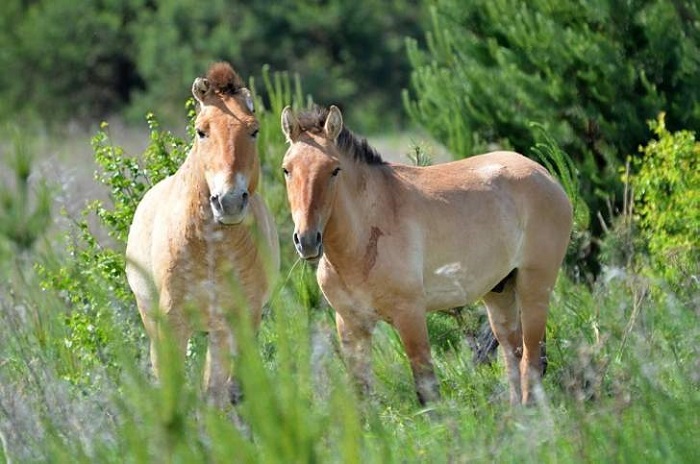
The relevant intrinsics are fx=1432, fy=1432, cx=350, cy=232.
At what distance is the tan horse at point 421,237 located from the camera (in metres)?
6.75

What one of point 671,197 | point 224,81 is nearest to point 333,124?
point 224,81

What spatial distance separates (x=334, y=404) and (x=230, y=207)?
251cm

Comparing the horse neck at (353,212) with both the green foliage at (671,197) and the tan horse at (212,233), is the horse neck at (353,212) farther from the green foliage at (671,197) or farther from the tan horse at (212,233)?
the green foliage at (671,197)

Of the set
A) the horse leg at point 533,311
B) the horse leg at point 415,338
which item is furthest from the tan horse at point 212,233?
the horse leg at point 533,311

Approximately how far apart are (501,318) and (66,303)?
2.72 metres

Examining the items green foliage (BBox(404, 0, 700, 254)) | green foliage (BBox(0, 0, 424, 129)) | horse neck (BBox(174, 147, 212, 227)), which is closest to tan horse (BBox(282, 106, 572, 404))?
horse neck (BBox(174, 147, 212, 227))

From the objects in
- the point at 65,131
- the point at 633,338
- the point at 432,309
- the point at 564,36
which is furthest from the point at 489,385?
the point at 65,131

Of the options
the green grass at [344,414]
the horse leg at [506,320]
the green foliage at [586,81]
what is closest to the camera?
the green grass at [344,414]

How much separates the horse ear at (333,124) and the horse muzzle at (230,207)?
71cm

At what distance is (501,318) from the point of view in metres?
7.84

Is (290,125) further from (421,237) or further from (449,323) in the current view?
(449,323)

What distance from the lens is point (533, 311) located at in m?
7.49

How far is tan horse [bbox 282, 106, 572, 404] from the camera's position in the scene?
22.1ft

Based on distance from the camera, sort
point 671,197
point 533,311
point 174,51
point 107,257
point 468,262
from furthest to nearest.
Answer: point 174,51 → point 671,197 → point 107,257 → point 533,311 → point 468,262
